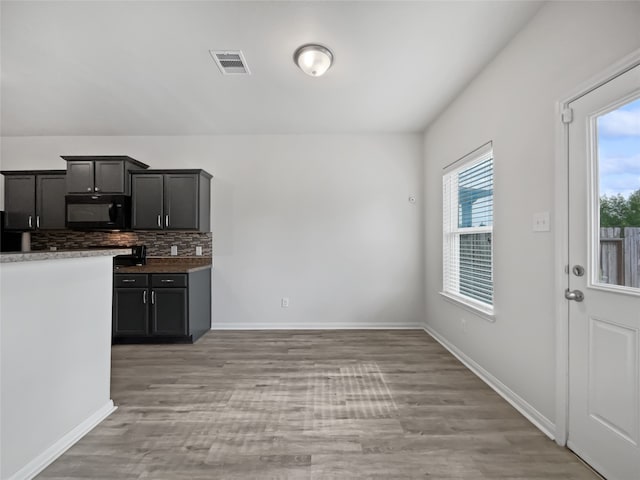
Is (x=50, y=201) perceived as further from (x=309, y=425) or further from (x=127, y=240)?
(x=309, y=425)

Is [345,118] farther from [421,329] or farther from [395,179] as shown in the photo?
[421,329]

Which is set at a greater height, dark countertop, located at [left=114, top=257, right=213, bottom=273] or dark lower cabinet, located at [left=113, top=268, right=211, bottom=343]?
dark countertop, located at [left=114, top=257, right=213, bottom=273]

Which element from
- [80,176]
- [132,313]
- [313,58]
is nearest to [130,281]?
[132,313]

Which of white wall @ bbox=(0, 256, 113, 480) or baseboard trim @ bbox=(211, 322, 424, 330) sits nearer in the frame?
white wall @ bbox=(0, 256, 113, 480)

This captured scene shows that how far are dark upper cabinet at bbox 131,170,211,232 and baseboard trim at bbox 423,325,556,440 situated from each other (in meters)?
3.52

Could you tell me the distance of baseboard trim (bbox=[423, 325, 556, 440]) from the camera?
1951 millimetres

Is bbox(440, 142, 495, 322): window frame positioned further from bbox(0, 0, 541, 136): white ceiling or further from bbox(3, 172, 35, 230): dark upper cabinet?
bbox(3, 172, 35, 230): dark upper cabinet

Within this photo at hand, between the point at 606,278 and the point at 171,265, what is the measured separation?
433 centimetres

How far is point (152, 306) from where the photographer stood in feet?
12.1

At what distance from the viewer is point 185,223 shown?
13.0 ft

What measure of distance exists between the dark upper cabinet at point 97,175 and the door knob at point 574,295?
15.2 ft

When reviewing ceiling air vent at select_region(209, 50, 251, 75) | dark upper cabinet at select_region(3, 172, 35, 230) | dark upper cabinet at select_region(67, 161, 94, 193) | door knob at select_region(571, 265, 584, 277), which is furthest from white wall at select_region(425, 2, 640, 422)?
dark upper cabinet at select_region(3, 172, 35, 230)

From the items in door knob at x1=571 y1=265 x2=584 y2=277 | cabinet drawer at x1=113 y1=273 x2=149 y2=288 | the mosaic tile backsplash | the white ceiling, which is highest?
the white ceiling

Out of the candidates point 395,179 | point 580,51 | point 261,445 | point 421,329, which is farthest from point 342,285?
point 580,51
